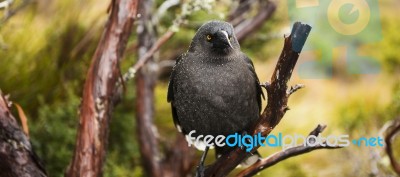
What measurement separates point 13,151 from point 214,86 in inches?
29.7

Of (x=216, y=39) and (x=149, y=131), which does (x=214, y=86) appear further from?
(x=149, y=131)

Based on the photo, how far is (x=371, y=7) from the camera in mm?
2098

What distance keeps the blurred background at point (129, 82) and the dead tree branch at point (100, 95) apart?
1.65ft

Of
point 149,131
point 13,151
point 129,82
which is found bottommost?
point 149,131

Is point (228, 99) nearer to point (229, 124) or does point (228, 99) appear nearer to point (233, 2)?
point (229, 124)

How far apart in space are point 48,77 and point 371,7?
1601 mm

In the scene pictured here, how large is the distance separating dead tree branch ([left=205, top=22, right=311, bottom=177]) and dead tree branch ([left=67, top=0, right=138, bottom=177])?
46 centimetres

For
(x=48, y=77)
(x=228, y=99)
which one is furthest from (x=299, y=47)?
(x=48, y=77)

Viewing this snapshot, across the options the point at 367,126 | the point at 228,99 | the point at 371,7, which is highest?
the point at 228,99

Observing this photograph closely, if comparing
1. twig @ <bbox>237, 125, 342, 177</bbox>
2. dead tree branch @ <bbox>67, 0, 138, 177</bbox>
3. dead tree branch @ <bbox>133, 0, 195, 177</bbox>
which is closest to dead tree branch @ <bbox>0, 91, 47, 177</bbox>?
dead tree branch @ <bbox>67, 0, 138, 177</bbox>

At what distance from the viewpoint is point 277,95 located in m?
1.34

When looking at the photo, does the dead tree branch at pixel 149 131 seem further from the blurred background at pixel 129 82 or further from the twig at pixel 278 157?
the twig at pixel 278 157

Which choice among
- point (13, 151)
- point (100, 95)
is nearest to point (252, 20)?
point (100, 95)

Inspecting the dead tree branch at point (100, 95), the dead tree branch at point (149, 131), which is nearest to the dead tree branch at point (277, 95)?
the dead tree branch at point (100, 95)
